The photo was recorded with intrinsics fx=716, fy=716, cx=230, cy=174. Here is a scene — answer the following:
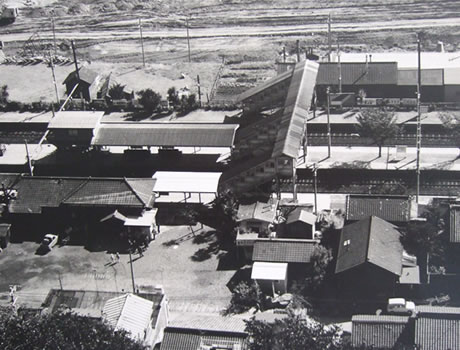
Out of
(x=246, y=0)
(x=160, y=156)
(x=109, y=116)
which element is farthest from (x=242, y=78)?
(x=246, y=0)

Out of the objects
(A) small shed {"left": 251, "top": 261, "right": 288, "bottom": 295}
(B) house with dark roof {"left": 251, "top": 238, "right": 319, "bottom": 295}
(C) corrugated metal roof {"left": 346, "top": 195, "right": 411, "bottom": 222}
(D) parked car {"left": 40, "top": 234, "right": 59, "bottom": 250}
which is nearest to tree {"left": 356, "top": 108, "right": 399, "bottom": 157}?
(C) corrugated metal roof {"left": 346, "top": 195, "right": 411, "bottom": 222}

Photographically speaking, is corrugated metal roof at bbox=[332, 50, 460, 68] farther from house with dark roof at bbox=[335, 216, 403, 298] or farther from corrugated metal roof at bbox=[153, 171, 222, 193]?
house with dark roof at bbox=[335, 216, 403, 298]

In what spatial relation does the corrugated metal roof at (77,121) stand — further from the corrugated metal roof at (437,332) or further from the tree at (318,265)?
the corrugated metal roof at (437,332)

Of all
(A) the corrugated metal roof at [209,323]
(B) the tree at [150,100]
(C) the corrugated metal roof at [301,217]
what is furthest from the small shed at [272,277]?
(B) the tree at [150,100]

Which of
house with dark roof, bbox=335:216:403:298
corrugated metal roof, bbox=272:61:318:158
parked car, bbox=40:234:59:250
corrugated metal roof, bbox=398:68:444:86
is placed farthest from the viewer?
corrugated metal roof, bbox=398:68:444:86

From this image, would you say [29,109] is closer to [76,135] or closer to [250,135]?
[76,135]
